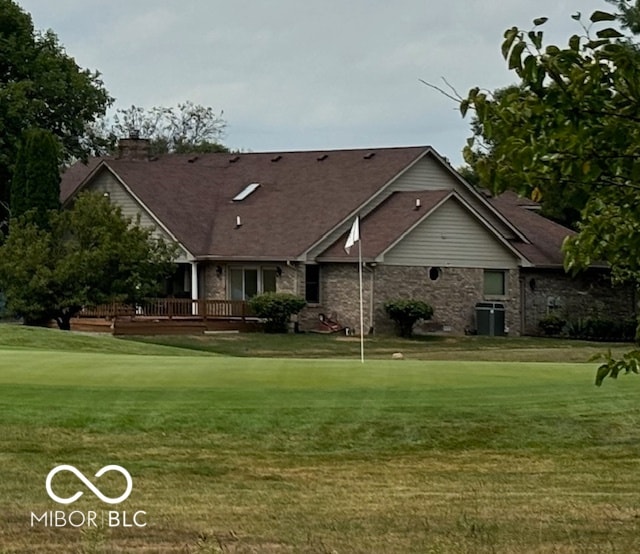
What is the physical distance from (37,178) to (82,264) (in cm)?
694

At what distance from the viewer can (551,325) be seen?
5056 cm

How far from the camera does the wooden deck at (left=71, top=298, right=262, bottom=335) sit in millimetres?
45656

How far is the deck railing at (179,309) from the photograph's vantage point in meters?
46.3

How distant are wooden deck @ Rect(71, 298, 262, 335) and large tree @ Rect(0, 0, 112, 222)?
9604 mm

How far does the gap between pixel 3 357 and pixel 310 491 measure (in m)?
9.99

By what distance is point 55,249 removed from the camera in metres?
45.4

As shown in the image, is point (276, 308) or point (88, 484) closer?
point (88, 484)

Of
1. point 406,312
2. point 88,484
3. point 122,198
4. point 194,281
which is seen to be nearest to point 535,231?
point 406,312

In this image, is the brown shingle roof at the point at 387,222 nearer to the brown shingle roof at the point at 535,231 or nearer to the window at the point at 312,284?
the window at the point at 312,284

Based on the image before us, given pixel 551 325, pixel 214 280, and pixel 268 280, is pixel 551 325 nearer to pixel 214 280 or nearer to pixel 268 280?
pixel 268 280

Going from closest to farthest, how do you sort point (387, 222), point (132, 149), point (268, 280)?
point (387, 222) → point (268, 280) → point (132, 149)

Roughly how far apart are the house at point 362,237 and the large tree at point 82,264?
14.3 feet

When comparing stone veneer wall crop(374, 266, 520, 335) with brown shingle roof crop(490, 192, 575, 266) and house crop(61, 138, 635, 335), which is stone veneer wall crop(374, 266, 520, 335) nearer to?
house crop(61, 138, 635, 335)

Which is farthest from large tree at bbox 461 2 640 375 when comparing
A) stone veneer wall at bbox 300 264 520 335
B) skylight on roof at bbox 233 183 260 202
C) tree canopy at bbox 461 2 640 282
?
skylight on roof at bbox 233 183 260 202
